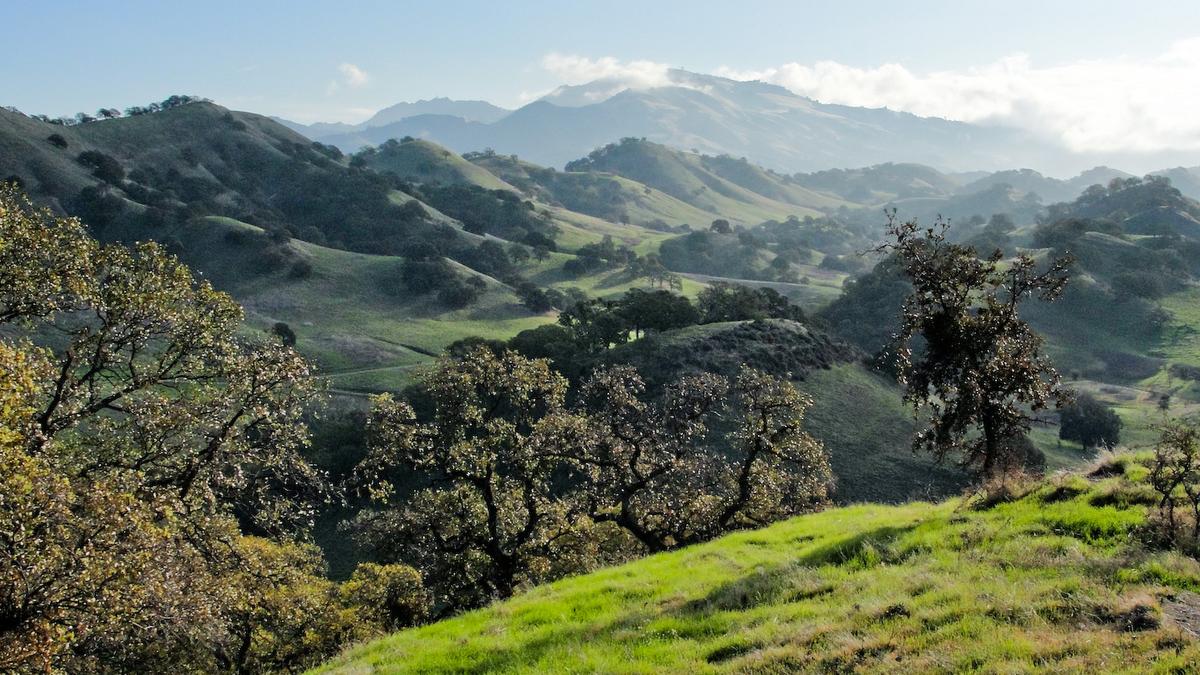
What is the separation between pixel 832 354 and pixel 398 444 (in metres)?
68.4

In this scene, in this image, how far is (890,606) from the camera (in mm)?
12938

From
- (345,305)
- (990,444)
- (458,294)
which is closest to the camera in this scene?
(990,444)

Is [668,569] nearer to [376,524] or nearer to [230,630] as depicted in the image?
[376,524]

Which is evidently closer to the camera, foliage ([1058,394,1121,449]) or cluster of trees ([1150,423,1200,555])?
cluster of trees ([1150,423,1200,555])

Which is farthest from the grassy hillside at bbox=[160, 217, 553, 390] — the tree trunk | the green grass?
the tree trunk

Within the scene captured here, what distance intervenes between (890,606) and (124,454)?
20191 millimetres

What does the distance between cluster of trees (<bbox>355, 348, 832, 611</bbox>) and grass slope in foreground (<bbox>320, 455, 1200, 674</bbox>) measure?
338 inches

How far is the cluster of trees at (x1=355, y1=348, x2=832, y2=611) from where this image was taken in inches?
1139

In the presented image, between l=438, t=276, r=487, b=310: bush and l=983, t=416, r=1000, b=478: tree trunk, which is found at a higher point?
l=438, t=276, r=487, b=310: bush

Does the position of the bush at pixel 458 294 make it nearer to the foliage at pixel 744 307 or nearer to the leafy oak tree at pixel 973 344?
the foliage at pixel 744 307

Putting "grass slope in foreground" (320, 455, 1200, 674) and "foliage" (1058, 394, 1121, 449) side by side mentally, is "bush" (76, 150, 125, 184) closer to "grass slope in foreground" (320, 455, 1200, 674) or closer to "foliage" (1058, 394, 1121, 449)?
"grass slope in foreground" (320, 455, 1200, 674)

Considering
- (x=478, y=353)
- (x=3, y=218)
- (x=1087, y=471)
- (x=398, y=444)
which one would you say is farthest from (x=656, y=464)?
(x=3, y=218)

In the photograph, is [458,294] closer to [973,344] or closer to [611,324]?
[611,324]

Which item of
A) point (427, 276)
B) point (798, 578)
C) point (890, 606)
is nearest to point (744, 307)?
point (427, 276)
